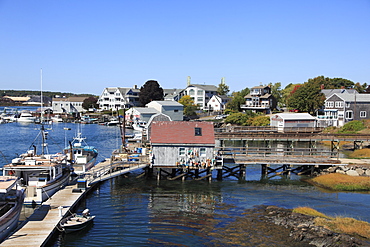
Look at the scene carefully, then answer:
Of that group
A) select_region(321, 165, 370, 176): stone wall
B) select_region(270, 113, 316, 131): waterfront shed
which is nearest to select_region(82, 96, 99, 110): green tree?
select_region(270, 113, 316, 131): waterfront shed

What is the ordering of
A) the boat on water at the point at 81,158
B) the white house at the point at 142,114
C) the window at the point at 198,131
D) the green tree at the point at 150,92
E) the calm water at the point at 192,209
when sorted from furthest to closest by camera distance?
1. the green tree at the point at 150,92
2. the white house at the point at 142,114
3. the boat on water at the point at 81,158
4. the window at the point at 198,131
5. the calm water at the point at 192,209

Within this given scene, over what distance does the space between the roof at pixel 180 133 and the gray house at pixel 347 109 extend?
5467 centimetres

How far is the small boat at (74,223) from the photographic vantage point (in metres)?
25.3

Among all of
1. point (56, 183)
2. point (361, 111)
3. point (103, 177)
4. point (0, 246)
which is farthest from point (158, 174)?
point (361, 111)

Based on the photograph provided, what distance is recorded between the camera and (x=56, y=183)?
32.4m

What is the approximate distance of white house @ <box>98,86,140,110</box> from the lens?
14301 centimetres

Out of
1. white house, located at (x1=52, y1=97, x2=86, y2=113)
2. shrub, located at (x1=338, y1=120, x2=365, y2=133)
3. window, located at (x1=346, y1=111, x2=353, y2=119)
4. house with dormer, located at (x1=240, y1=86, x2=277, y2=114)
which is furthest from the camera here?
white house, located at (x1=52, y1=97, x2=86, y2=113)

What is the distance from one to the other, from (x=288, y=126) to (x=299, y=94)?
2425cm

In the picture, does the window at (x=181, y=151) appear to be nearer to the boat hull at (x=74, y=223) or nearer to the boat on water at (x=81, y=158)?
the boat on water at (x=81, y=158)

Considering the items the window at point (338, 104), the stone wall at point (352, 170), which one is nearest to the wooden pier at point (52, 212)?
the stone wall at point (352, 170)

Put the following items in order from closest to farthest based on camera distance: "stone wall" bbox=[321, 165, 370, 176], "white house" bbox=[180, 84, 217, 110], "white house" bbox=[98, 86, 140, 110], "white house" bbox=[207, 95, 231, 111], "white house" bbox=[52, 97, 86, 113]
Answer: "stone wall" bbox=[321, 165, 370, 176], "white house" bbox=[207, 95, 231, 111], "white house" bbox=[180, 84, 217, 110], "white house" bbox=[98, 86, 140, 110], "white house" bbox=[52, 97, 86, 113]

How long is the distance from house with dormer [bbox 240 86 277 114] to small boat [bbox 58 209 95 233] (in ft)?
309

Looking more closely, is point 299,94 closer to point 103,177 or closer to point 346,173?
point 346,173

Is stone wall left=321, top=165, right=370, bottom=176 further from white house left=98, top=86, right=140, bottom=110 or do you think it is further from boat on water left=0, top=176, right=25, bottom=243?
white house left=98, top=86, right=140, bottom=110
